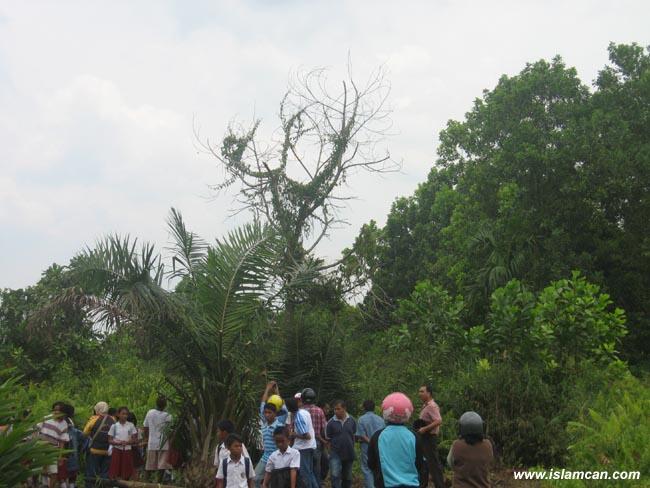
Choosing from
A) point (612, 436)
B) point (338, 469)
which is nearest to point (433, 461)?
point (338, 469)

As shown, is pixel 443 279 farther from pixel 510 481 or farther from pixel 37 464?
pixel 37 464

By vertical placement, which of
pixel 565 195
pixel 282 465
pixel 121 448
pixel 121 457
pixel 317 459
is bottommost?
pixel 282 465

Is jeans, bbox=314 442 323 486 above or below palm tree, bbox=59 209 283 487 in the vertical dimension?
below

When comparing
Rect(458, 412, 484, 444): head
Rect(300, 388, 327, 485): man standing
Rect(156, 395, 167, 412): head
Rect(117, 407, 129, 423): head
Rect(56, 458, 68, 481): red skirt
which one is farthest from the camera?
Rect(156, 395, 167, 412): head

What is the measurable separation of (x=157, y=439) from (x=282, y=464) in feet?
12.5

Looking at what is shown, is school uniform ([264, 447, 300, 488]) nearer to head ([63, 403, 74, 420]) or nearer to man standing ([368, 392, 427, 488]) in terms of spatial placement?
man standing ([368, 392, 427, 488])

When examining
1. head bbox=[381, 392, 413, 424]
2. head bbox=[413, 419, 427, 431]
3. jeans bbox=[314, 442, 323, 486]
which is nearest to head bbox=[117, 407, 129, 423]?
jeans bbox=[314, 442, 323, 486]

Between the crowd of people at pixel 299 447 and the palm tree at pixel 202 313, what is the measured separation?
0.50 metres

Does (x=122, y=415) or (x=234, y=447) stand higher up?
(x=122, y=415)

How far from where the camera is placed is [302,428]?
9.46 meters

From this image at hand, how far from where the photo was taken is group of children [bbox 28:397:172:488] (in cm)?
1077

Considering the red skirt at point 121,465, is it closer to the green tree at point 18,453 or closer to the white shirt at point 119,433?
the white shirt at point 119,433

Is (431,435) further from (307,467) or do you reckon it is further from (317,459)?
(317,459)

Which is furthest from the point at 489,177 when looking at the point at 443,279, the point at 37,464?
the point at 37,464
